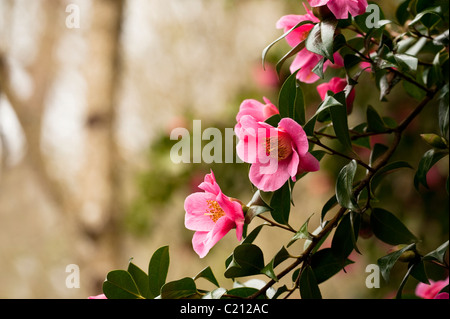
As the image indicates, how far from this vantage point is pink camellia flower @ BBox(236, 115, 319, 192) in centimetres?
39

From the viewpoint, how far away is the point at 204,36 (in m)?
2.34

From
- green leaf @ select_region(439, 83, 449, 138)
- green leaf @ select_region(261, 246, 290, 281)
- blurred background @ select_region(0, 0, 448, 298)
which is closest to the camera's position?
green leaf @ select_region(261, 246, 290, 281)

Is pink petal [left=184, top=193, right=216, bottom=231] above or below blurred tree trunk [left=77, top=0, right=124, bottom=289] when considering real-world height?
below

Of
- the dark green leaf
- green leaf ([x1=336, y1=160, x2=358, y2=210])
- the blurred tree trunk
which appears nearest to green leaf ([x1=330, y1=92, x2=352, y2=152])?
green leaf ([x1=336, y1=160, x2=358, y2=210])

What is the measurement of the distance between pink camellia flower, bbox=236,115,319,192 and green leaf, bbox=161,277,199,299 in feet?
0.30

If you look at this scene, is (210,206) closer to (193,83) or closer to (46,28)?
(193,83)

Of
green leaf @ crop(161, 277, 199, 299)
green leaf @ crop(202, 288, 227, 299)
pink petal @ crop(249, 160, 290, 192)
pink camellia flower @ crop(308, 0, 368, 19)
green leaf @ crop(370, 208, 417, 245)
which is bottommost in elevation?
green leaf @ crop(202, 288, 227, 299)

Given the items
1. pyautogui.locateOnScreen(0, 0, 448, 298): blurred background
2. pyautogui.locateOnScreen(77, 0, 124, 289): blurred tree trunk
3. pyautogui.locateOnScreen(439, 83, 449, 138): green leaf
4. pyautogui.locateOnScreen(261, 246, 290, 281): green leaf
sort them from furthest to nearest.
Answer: pyautogui.locateOnScreen(77, 0, 124, 289): blurred tree trunk
pyautogui.locateOnScreen(0, 0, 448, 298): blurred background
pyautogui.locateOnScreen(439, 83, 449, 138): green leaf
pyautogui.locateOnScreen(261, 246, 290, 281): green leaf

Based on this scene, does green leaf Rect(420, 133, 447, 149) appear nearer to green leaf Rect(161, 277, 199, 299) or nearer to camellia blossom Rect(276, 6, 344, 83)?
camellia blossom Rect(276, 6, 344, 83)

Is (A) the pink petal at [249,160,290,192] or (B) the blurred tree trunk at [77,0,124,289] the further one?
(B) the blurred tree trunk at [77,0,124,289]

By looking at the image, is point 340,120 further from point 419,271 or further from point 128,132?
point 128,132

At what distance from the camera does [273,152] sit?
39 cm

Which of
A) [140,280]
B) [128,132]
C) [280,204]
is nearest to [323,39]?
[280,204]

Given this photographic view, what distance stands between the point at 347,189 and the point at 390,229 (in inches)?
3.8
